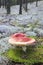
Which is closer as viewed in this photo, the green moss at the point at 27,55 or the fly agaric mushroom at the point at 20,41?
the fly agaric mushroom at the point at 20,41

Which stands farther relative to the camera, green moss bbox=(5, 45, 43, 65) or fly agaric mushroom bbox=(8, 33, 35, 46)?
green moss bbox=(5, 45, 43, 65)

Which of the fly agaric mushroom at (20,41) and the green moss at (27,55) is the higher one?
the fly agaric mushroom at (20,41)

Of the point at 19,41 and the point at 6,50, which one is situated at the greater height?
the point at 19,41

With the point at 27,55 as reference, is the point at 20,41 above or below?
above

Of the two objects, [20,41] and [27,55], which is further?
[27,55]

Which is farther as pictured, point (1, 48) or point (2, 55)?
point (1, 48)

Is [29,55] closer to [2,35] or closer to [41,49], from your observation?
[41,49]

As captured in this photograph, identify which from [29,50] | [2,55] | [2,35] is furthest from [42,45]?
[2,35]

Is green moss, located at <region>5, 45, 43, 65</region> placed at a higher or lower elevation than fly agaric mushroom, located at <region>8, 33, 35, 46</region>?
lower
